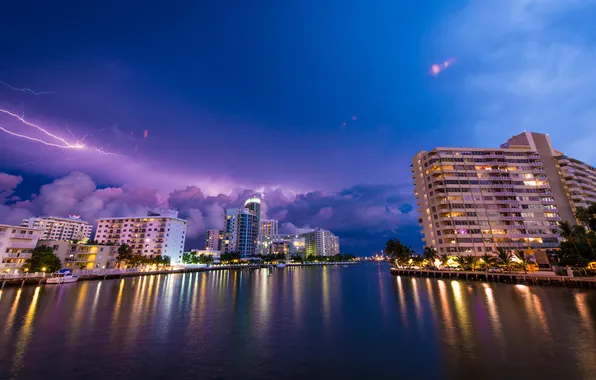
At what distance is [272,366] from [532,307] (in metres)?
41.5

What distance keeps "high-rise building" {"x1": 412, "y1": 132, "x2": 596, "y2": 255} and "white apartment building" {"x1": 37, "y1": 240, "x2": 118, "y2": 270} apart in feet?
457

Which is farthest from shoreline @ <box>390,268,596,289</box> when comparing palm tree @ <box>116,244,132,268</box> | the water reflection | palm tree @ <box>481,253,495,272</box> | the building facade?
palm tree @ <box>116,244,132,268</box>

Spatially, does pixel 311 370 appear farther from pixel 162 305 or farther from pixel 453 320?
pixel 162 305

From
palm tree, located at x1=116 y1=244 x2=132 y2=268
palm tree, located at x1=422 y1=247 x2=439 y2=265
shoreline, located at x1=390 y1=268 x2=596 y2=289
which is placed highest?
palm tree, located at x1=116 y1=244 x2=132 y2=268

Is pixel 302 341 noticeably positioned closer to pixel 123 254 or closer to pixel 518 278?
pixel 518 278

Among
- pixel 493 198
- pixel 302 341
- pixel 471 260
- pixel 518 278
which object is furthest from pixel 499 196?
pixel 302 341

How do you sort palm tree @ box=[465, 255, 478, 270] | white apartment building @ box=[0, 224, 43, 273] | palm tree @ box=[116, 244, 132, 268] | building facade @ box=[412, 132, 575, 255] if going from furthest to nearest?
1. palm tree @ box=[116, 244, 132, 268]
2. building facade @ box=[412, 132, 575, 255]
3. palm tree @ box=[465, 255, 478, 270]
4. white apartment building @ box=[0, 224, 43, 273]

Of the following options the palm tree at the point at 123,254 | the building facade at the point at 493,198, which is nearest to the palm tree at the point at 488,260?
the building facade at the point at 493,198

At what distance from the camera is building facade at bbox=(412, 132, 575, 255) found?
4163 inches

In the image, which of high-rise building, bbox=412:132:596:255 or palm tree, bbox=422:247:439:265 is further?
palm tree, bbox=422:247:439:265

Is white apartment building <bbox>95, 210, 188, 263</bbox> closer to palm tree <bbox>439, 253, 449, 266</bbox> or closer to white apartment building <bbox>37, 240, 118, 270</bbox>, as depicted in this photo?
white apartment building <bbox>37, 240, 118, 270</bbox>

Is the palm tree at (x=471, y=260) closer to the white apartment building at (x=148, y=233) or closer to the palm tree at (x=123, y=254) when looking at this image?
the palm tree at (x=123, y=254)

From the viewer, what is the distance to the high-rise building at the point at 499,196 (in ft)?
348

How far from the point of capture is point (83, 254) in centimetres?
10931
